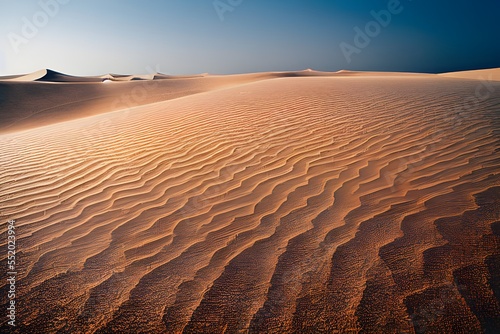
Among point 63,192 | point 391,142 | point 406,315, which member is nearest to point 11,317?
point 63,192

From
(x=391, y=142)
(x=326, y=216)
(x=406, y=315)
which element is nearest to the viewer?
(x=406, y=315)

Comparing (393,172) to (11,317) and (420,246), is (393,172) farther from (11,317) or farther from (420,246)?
(11,317)

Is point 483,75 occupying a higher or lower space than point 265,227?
lower

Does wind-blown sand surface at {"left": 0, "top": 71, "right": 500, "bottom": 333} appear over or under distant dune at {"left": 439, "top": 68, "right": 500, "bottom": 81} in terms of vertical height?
over

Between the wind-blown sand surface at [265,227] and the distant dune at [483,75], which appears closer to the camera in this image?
the wind-blown sand surface at [265,227]

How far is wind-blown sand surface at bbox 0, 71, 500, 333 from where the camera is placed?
73.2 inches

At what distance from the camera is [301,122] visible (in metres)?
6.18

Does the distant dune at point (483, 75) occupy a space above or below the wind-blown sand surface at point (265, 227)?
below

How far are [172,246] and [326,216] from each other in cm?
155

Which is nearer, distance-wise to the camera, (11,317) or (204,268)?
(11,317)

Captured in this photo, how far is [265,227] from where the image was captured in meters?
2.84

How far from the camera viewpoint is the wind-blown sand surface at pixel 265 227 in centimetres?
186

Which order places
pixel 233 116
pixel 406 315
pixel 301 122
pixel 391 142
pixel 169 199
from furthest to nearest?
pixel 233 116, pixel 301 122, pixel 391 142, pixel 169 199, pixel 406 315

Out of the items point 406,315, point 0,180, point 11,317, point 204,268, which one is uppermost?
point 0,180
